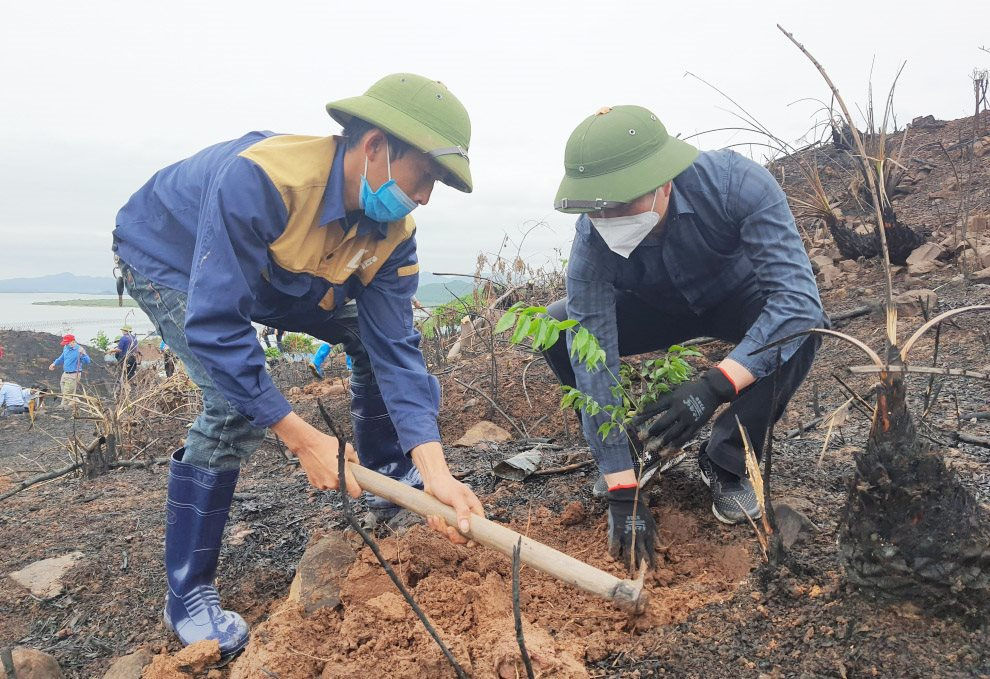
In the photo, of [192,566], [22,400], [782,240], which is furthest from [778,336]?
[22,400]

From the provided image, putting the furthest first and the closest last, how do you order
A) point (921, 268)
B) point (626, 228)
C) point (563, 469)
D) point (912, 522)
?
1. point (921, 268)
2. point (563, 469)
3. point (626, 228)
4. point (912, 522)

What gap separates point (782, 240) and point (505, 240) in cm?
314

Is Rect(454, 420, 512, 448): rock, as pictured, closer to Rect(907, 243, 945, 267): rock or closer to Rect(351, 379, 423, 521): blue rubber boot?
Rect(351, 379, 423, 521): blue rubber boot

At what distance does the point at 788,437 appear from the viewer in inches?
124

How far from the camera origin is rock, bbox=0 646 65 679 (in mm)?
2029

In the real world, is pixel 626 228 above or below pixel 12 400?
above

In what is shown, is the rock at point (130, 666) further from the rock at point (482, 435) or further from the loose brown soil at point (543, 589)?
the rock at point (482, 435)

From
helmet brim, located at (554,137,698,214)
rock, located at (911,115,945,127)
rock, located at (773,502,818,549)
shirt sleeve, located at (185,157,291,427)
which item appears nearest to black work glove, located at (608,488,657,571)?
rock, located at (773,502,818,549)

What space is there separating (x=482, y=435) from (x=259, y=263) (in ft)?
7.77

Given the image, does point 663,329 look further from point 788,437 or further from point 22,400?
point 22,400

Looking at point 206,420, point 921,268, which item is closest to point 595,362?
point 206,420

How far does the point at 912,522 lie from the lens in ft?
4.86

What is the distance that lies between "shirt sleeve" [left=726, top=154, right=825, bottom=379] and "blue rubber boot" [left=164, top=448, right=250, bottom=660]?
1843 mm

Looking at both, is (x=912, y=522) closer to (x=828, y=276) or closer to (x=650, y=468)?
(x=650, y=468)
